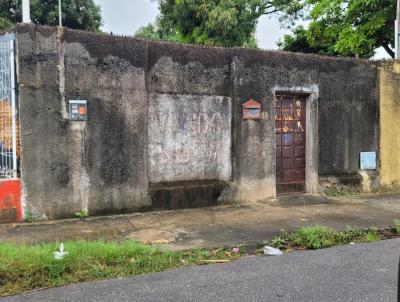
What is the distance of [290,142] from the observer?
8.92 metres

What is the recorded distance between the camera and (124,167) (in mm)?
7242

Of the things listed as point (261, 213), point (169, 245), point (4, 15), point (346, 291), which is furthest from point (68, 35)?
point (4, 15)

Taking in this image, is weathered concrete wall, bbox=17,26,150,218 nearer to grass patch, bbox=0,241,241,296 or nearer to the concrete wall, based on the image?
the concrete wall

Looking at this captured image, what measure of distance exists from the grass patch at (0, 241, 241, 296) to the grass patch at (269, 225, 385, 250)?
2.77 ft

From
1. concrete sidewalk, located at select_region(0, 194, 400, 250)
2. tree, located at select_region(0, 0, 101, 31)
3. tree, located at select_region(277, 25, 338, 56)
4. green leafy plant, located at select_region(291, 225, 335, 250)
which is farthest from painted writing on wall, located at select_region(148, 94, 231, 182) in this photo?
tree, located at select_region(0, 0, 101, 31)

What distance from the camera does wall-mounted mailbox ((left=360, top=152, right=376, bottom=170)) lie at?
960cm

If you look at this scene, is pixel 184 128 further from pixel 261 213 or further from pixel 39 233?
pixel 39 233

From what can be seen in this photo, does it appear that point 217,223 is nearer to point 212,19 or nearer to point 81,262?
point 81,262

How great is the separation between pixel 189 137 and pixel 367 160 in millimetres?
4317

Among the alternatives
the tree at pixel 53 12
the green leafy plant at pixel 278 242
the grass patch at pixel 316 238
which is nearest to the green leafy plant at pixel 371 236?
the grass patch at pixel 316 238

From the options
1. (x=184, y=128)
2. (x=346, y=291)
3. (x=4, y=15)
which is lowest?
(x=346, y=291)

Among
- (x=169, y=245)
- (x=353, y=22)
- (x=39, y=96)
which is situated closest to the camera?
(x=169, y=245)

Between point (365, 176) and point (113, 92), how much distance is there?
5.88 metres

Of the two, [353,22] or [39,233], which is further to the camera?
[353,22]
